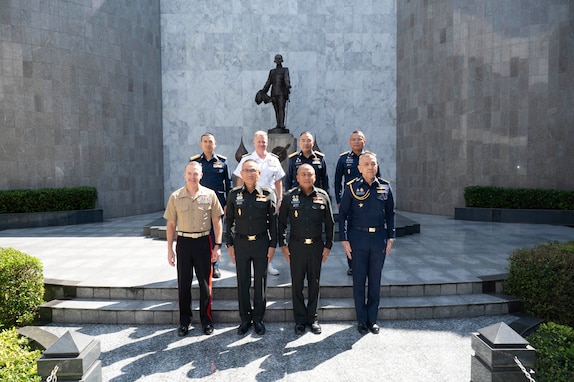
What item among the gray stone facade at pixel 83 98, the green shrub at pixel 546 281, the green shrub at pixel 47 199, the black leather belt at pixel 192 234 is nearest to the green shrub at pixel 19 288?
the black leather belt at pixel 192 234

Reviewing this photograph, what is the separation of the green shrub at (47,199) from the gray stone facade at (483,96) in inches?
501

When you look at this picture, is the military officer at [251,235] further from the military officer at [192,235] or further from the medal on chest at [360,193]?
the medal on chest at [360,193]

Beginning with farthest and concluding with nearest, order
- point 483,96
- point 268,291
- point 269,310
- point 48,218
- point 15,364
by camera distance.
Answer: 1. point 483,96
2. point 48,218
3. point 268,291
4. point 269,310
5. point 15,364

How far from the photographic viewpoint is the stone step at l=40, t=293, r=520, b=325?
548cm

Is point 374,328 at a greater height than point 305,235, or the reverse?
point 305,235

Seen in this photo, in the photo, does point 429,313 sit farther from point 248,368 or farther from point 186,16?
point 186,16

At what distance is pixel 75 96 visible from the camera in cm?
1400

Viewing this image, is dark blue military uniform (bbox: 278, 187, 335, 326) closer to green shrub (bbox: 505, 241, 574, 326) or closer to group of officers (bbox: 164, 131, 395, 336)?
group of officers (bbox: 164, 131, 395, 336)

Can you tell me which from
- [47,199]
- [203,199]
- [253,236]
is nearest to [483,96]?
[253,236]

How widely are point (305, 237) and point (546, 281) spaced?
3.42m

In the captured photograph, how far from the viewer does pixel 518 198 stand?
1302cm

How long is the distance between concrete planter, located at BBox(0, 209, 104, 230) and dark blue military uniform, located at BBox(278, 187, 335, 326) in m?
10.7

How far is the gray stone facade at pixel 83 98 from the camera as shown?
42.6 ft

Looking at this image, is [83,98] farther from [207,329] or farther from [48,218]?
[207,329]
